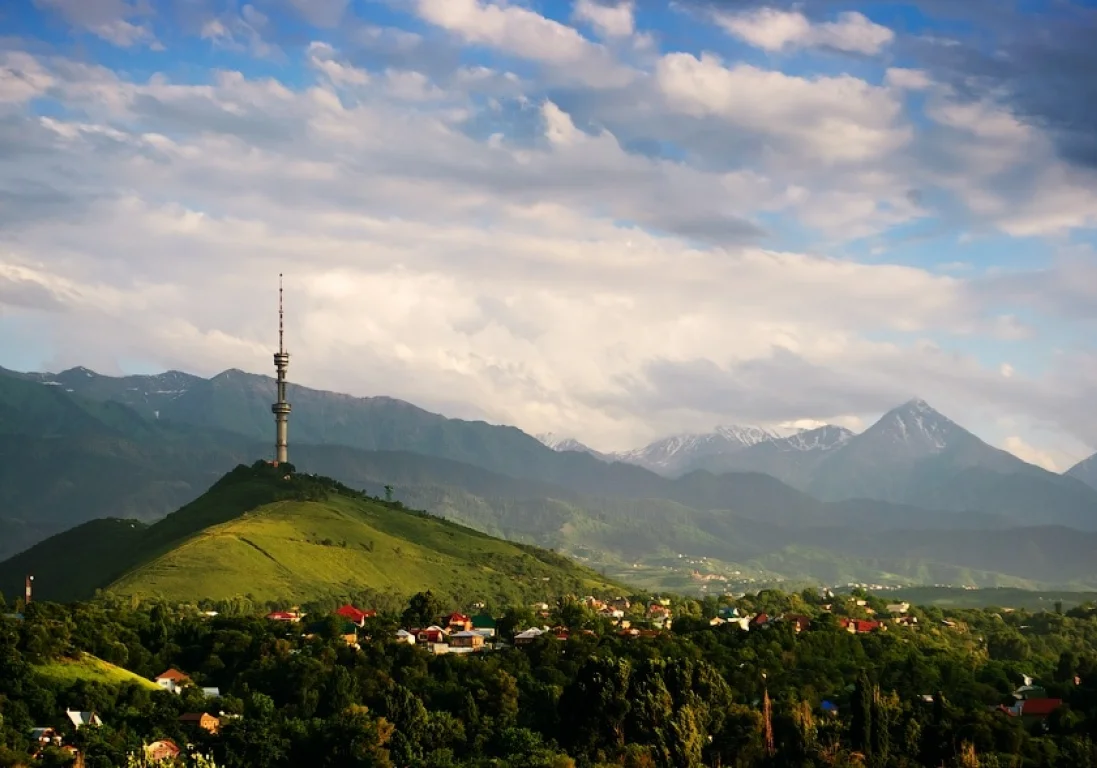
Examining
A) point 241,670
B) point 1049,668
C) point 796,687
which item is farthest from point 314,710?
point 1049,668

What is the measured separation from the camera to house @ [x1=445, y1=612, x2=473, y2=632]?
6514 inches

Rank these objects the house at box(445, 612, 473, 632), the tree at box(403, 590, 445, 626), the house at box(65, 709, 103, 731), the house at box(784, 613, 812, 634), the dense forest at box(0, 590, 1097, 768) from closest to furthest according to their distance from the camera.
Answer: the dense forest at box(0, 590, 1097, 768)
the house at box(65, 709, 103, 731)
the house at box(784, 613, 812, 634)
the house at box(445, 612, 473, 632)
the tree at box(403, 590, 445, 626)

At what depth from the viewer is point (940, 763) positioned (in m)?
98.1

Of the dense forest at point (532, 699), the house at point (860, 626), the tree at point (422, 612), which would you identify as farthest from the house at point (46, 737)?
the house at point (860, 626)

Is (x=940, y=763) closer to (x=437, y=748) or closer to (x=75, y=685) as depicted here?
(x=437, y=748)

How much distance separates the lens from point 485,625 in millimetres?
170625

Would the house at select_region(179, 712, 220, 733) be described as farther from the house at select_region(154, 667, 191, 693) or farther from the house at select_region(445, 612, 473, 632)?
the house at select_region(445, 612, 473, 632)

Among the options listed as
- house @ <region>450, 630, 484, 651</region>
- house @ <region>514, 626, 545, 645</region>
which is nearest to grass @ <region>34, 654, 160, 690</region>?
house @ <region>450, 630, 484, 651</region>

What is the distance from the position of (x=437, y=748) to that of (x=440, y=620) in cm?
6302

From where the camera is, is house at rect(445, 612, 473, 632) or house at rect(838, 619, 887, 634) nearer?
house at rect(445, 612, 473, 632)

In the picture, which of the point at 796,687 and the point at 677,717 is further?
the point at 796,687

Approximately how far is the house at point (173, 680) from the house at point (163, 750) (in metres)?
18.2

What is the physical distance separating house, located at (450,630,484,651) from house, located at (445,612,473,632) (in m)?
5.11

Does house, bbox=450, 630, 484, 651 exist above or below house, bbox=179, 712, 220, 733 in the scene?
above
